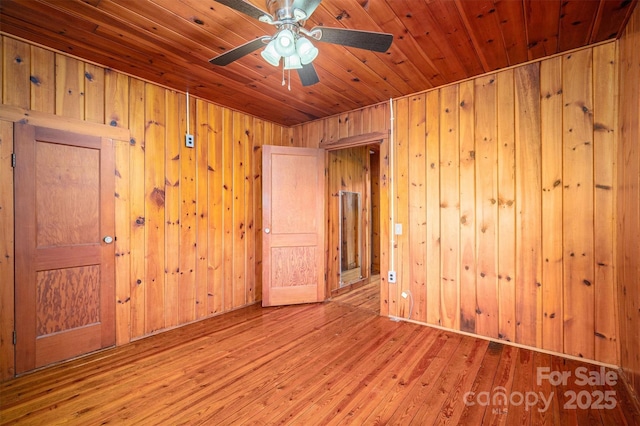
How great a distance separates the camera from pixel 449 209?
2961 millimetres

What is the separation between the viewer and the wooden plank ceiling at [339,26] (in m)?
1.84

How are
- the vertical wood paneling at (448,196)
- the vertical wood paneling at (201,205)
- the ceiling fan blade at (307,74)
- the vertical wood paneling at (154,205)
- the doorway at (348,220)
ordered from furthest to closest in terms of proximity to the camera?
the doorway at (348,220)
the vertical wood paneling at (201,205)
the vertical wood paneling at (154,205)
the vertical wood paneling at (448,196)
the ceiling fan blade at (307,74)

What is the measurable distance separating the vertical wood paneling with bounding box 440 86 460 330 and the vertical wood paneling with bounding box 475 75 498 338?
0.19 m

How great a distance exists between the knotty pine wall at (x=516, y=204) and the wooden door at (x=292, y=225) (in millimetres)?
A: 1065

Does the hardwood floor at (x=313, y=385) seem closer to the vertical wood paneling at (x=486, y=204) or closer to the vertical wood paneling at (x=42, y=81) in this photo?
the vertical wood paneling at (x=486, y=204)

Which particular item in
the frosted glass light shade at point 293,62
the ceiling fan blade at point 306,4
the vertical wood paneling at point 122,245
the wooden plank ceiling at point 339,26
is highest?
the wooden plank ceiling at point 339,26

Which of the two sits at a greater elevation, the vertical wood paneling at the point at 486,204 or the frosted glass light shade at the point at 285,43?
the frosted glass light shade at the point at 285,43

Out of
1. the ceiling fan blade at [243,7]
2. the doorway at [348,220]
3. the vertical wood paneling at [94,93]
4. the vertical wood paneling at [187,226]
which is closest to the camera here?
the ceiling fan blade at [243,7]

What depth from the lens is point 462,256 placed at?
A: 2.88 meters

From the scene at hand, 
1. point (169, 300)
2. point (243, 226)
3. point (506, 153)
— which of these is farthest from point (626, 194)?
point (169, 300)

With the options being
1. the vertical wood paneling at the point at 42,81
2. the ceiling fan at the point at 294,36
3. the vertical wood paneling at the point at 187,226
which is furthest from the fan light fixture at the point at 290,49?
the vertical wood paneling at the point at 42,81

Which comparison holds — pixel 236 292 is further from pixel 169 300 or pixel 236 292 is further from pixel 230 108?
pixel 230 108

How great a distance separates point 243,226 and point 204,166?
0.92m

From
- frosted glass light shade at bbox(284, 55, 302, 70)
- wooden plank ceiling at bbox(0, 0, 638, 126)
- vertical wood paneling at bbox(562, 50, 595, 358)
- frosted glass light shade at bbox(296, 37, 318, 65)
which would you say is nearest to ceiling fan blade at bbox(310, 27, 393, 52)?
frosted glass light shade at bbox(296, 37, 318, 65)
